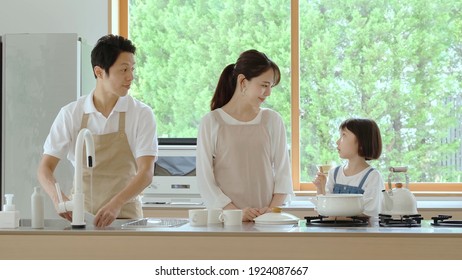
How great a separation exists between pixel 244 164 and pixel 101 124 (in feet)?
2.01

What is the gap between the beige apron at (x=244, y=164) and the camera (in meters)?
3.34

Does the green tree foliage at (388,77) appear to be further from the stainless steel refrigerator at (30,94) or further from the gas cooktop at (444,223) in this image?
the gas cooktop at (444,223)

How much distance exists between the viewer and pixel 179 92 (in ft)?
18.7

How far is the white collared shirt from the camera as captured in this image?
10.6 feet

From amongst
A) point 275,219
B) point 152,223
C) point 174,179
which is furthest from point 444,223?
point 174,179

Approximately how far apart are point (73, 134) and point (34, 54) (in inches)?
68.5

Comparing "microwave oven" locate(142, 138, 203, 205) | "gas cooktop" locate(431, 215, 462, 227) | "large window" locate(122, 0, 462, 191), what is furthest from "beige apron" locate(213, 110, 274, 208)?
"large window" locate(122, 0, 462, 191)

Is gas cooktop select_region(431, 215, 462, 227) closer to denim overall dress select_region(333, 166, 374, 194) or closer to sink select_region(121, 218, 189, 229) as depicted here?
denim overall dress select_region(333, 166, 374, 194)

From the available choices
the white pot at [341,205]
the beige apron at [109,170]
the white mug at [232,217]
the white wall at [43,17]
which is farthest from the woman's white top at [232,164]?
the white wall at [43,17]

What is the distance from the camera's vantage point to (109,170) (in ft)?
10.7

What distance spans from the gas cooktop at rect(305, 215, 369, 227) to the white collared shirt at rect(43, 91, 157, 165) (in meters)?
0.71

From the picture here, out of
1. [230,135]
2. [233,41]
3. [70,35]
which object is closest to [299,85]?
[233,41]

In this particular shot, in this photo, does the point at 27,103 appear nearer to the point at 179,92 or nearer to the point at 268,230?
the point at 179,92

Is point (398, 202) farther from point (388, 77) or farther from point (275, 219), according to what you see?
point (388, 77)
